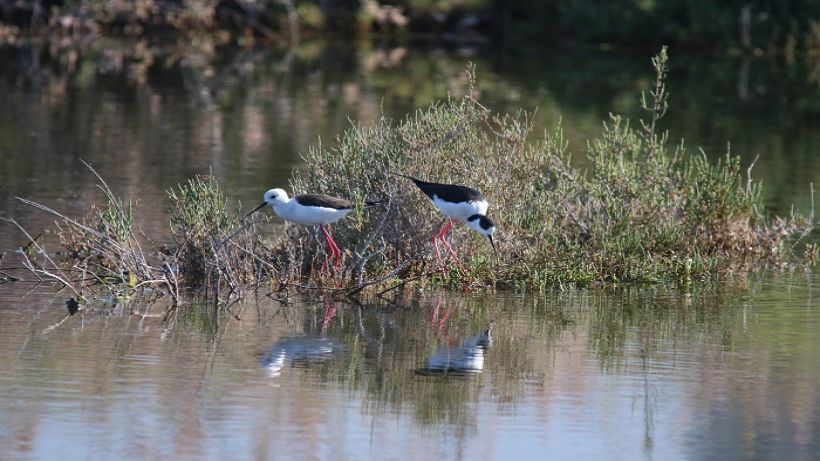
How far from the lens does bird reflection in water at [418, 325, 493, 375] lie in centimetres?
840

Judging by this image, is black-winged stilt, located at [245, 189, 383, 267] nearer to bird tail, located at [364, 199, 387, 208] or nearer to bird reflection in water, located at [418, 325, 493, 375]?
bird tail, located at [364, 199, 387, 208]

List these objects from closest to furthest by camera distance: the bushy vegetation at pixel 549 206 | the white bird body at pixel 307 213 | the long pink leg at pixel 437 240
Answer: the white bird body at pixel 307 213, the long pink leg at pixel 437 240, the bushy vegetation at pixel 549 206

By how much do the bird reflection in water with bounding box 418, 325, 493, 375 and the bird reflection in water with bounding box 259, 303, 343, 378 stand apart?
1.91 feet

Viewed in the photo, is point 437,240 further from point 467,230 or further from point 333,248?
point 333,248

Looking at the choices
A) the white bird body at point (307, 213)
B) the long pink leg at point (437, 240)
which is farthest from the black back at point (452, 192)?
the white bird body at point (307, 213)

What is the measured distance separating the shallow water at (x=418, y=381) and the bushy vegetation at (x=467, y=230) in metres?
0.41

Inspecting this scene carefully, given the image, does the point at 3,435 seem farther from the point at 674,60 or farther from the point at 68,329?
the point at 674,60

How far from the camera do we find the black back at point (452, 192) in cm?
1019

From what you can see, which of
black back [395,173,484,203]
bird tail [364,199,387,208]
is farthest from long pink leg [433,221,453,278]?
bird tail [364,199,387,208]

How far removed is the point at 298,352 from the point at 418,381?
0.87m

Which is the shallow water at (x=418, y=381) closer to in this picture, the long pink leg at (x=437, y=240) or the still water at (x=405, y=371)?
the still water at (x=405, y=371)

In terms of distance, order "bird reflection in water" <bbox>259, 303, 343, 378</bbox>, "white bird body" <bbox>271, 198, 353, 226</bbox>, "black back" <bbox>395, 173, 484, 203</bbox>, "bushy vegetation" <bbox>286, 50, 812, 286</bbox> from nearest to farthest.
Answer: "bird reflection in water" <bbox>259, 303, 343, 378</bbox>
"white bird body" <bbox>271, 198, 353, 226</bbox>
"black back" <bbox>395, 173, 484, 203</bbox>
"bushy vegetation" <bbox>286, 50, 812, 286</bbox>

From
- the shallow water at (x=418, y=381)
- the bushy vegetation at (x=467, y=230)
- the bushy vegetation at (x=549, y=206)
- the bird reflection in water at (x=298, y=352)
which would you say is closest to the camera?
the shallow water at (x=418, y=381)

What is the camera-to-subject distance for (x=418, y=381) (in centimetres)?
813
